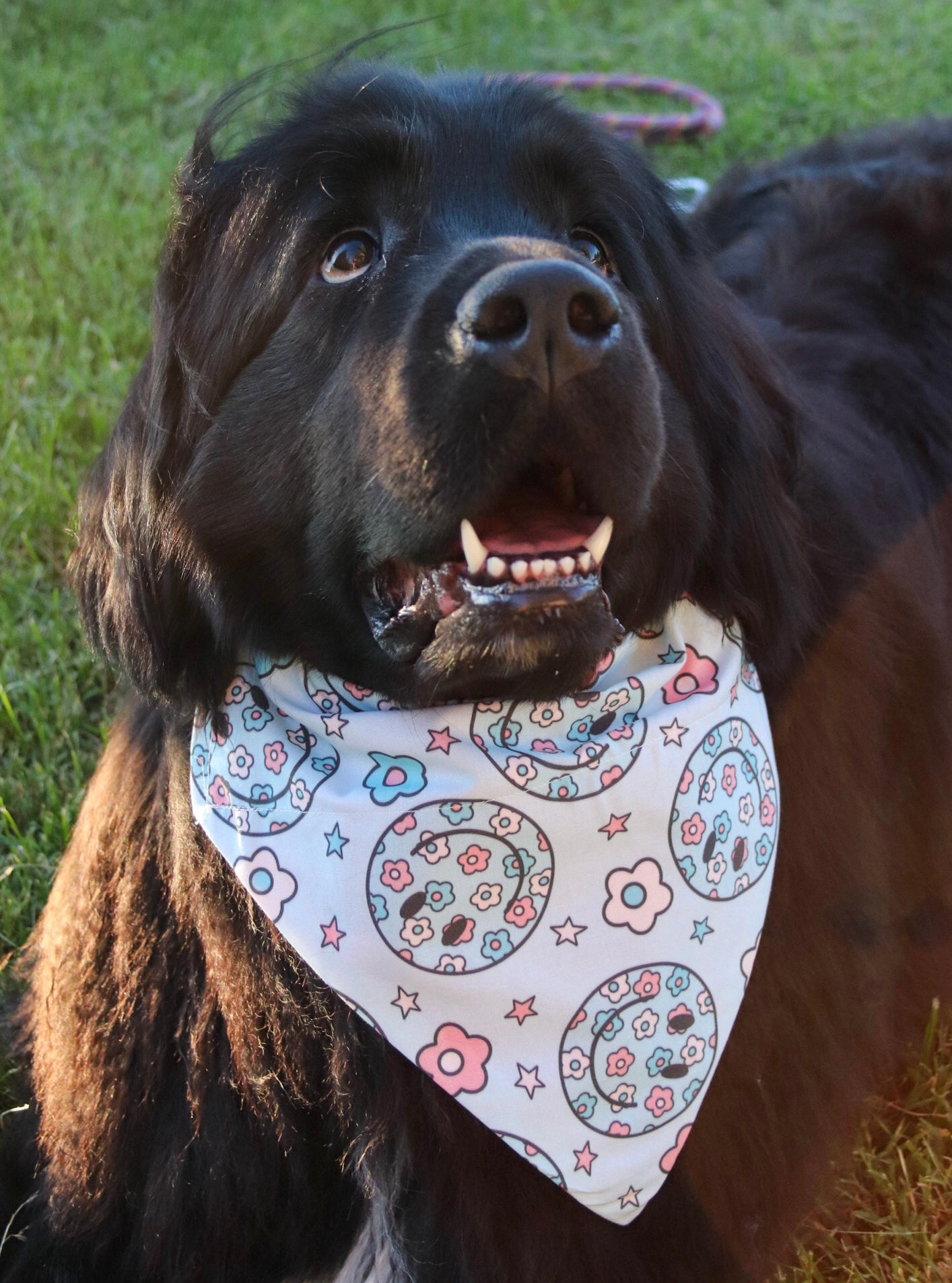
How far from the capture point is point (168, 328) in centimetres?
200

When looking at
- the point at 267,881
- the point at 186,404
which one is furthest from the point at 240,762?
the point at 186,404

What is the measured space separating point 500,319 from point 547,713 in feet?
2.04

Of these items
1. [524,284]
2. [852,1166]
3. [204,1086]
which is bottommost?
[852,1166]

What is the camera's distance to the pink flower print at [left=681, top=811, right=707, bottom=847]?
6.51 ft

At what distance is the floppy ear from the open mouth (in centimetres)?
30

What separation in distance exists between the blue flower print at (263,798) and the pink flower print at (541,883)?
38 cm

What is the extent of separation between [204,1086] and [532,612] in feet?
2.87

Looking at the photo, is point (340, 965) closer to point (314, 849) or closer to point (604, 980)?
point (314, 849)

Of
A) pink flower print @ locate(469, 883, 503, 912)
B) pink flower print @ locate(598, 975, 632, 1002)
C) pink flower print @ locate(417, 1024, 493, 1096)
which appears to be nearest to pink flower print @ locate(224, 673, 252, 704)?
pink flower print @ locate(469, 883, 503, 912)

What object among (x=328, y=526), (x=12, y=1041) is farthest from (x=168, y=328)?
(x=12, y=1041)

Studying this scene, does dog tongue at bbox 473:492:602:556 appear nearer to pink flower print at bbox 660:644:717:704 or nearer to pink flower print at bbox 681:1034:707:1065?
pink flower print at bbox 660:644:717:704

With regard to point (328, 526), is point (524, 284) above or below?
above

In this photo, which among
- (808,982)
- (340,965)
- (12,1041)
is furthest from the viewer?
(12,1041)

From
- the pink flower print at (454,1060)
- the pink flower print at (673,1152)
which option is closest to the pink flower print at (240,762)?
the pink flower print at (454,1060)
